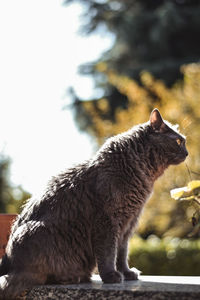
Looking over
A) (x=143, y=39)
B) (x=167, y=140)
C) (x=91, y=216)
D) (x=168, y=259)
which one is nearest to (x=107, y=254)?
(x=91, y=216)

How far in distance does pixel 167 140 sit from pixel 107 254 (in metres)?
0.85

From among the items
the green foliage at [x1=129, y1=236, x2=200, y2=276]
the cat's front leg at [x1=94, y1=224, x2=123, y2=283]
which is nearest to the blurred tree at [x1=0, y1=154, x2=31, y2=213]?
the green foliage at [x1=129, y1=236, x2=200, y2=276]

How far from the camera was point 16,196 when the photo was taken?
9.99 meters

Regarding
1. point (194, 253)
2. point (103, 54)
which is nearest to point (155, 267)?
point (194, 253)

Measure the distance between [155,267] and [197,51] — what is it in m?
8.69

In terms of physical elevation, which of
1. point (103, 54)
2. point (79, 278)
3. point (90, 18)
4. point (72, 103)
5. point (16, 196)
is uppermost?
point (90, 18)

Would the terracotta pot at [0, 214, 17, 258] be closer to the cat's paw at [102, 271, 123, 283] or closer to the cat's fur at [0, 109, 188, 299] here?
the cat's fur at [0, 109, 188, 299]

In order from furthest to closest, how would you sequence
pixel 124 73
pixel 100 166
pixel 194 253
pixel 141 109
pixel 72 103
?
pixel 72 103
pixel 124 73
pixel 141 109
pixel 194 253
pixel 100 166

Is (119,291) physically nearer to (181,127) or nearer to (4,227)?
(4,227)

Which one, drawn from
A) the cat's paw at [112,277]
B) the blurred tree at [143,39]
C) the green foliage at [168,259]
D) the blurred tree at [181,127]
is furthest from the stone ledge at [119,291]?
the blurred tree at [143,39]

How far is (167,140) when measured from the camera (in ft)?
10.7

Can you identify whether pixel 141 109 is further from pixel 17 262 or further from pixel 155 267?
pixel 17 262

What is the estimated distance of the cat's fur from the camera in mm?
2951

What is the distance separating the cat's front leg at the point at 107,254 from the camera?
2979mm
